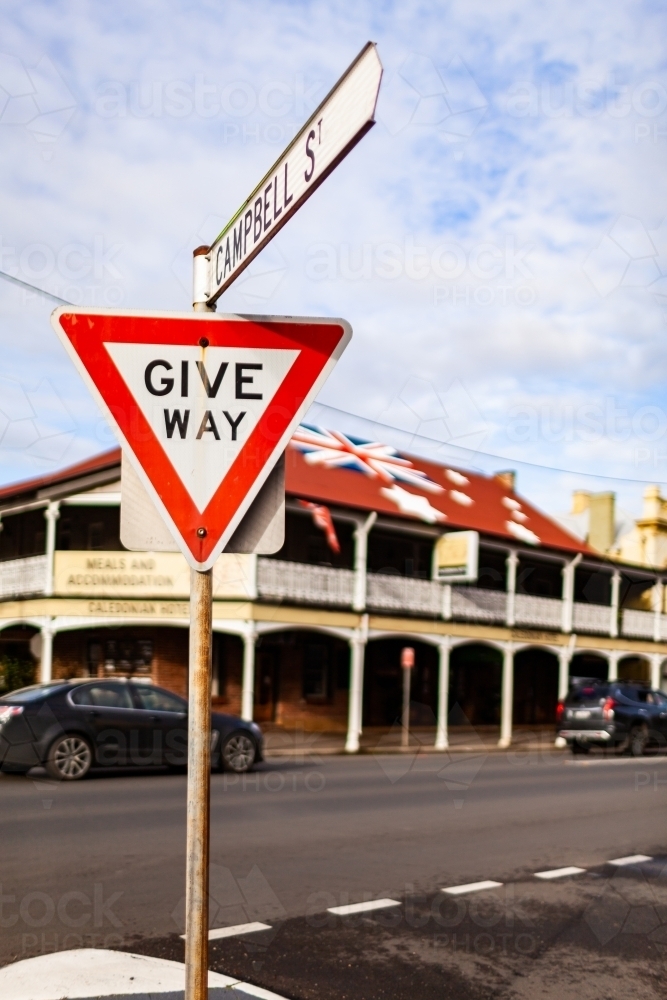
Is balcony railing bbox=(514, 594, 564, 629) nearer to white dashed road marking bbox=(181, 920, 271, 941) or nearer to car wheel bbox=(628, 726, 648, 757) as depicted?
car wheel bbox=(628, 726, 648, 757)

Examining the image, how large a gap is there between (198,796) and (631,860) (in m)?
7.42

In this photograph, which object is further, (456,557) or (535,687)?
(535,687)

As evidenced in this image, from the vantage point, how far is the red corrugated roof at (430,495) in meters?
26.6

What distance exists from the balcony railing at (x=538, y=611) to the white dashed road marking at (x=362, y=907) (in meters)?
25.3

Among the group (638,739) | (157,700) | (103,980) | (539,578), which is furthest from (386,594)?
(103,980)

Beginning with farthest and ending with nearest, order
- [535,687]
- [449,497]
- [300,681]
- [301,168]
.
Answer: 1. [535,687]
2. [449,497]
3. [300,681]
4. [301,168]

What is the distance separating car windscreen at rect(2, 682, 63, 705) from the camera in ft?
47.5

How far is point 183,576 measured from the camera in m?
24.4

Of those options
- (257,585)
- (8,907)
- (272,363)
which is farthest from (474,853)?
(257,585)

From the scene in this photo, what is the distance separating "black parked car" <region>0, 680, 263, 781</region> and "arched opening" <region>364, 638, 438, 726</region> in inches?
604

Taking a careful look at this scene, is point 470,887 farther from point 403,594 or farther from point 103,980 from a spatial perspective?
point 403,594

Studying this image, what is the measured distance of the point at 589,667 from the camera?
136ft

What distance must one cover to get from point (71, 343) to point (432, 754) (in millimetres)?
23072

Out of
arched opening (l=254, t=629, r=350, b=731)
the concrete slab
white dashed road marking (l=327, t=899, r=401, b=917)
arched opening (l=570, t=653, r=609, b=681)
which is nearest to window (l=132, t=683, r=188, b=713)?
white dashed road marking (l=327, t=899, r=401, b=917)
